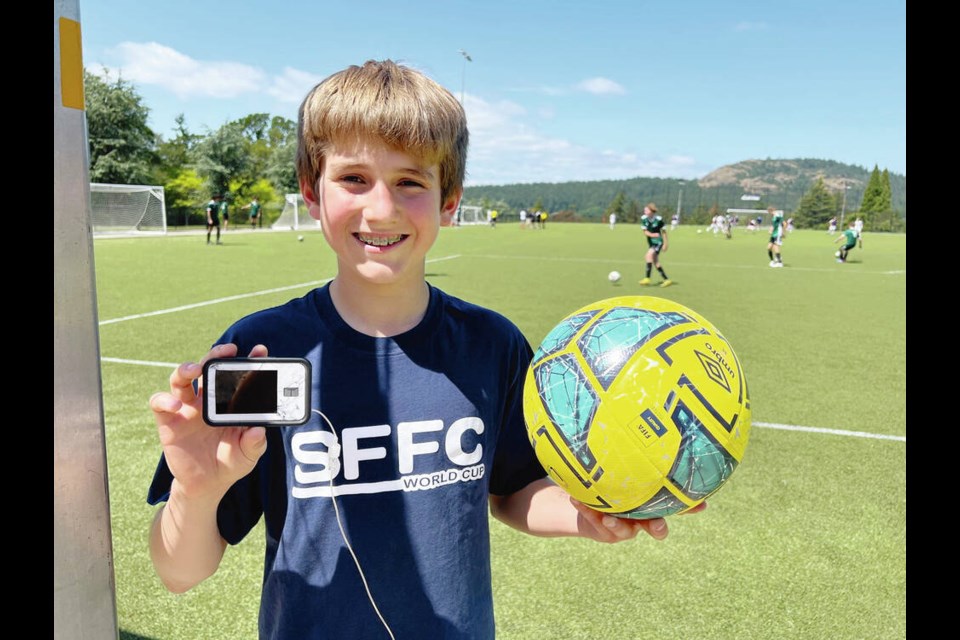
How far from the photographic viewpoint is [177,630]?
2945 millimetres

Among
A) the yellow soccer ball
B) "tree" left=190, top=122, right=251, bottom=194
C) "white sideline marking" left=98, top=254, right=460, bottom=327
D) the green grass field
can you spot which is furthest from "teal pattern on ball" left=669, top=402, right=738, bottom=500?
"tree" left=190, top=122, right=251, bottom=194

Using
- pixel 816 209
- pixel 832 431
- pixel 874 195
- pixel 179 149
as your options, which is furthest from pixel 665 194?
pixel 832 431

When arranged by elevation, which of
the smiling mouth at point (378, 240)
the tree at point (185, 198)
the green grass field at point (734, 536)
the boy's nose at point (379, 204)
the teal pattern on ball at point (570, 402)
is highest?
the tree at point (185, 198)

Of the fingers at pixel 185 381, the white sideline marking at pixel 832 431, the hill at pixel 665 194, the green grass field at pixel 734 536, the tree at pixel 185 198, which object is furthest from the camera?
the hill at pixel 665 194

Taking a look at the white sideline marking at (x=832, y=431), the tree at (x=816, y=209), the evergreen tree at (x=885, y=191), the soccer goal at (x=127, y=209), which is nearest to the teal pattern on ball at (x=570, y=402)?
the white sideline marking at (x=832, y=431)

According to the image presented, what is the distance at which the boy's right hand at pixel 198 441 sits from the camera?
1117mm

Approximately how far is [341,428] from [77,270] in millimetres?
688

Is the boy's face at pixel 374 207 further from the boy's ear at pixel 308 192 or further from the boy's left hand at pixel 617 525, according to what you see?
the boy's left hand at pixel 617 525

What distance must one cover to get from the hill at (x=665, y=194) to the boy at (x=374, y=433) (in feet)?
269

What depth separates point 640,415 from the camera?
148 centimetres

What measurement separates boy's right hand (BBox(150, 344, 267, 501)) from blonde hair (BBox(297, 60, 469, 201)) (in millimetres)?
627

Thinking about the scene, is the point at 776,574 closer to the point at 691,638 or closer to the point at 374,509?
the point at 691,638

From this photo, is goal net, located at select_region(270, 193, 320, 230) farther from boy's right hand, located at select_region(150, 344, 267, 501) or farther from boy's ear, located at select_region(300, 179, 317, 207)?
boy's right hand, located at select_region(150, 344, 267, 501)

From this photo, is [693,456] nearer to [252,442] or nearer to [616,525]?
[616,525]
